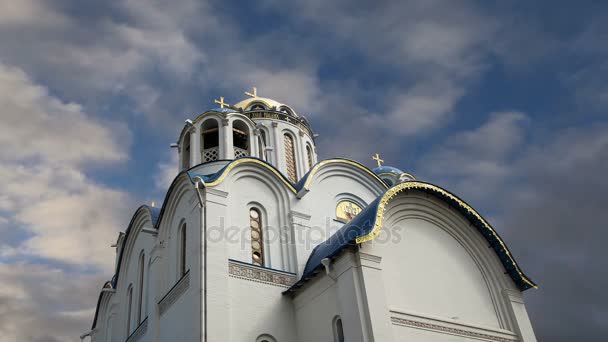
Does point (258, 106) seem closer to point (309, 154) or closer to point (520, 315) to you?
point (309, 154)

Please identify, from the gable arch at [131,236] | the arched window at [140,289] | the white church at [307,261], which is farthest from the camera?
the gable arch at [131,236]

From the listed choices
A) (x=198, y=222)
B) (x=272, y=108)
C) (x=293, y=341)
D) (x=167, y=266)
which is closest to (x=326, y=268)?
(x=293, y=341)

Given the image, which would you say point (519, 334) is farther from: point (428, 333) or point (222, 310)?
point (222, 310)

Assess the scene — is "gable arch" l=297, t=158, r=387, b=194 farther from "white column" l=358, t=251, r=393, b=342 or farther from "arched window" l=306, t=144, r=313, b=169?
"white column" l=358, t=251, r=393, b=342

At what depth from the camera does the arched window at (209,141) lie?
14216mm

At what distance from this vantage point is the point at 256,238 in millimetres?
11859

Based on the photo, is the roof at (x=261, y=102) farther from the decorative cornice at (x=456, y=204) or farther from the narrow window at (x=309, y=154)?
the decorative cornice at (x=456, y=204)

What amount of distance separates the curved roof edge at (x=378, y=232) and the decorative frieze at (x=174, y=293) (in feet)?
6.50

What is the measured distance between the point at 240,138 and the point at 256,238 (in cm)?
386

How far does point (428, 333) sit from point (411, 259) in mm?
1463

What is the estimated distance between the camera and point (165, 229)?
1280 cm

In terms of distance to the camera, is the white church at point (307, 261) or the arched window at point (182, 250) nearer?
the white church at point (307, 261)

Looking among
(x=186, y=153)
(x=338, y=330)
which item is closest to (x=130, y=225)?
(x=186, y=153)

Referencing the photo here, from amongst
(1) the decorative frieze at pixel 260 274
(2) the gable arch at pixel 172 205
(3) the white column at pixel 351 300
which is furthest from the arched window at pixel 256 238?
(3) the white column at pixel 351 300
